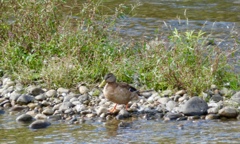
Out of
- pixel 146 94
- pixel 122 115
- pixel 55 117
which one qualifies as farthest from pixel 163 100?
pixel 55 117

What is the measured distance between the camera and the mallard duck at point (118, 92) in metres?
9.32

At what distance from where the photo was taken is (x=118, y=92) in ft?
30.5

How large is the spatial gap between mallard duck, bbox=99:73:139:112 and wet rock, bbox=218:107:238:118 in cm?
131

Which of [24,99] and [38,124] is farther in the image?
[24,99]

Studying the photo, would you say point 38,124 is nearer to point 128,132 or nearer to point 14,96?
point 128,132

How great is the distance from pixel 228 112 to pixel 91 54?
3.12 meters

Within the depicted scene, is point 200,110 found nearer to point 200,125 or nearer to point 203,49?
point 200,125

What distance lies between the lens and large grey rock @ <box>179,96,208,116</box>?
902 centimetres

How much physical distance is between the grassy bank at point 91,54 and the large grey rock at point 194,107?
2.00ft

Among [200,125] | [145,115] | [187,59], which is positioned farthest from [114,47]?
[200,125]

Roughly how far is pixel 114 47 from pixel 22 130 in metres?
3.25

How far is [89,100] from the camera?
392 inches

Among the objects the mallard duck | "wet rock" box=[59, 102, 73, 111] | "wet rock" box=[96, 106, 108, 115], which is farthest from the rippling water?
"wet rock" box=[59, 102, 73, 111]

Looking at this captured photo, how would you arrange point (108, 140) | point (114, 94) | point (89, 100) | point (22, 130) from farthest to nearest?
point (89, 100)
point (114, 94)
point (22, 130)
point (108, 140)
